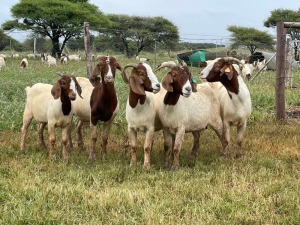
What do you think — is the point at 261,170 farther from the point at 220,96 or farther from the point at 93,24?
the point at 93,24

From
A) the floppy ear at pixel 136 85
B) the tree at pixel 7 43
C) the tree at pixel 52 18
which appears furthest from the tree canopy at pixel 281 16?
the floppy ear at pixel 136 85

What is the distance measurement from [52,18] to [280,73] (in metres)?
36.1

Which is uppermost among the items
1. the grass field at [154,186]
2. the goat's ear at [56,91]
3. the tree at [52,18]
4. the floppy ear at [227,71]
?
the tree at [52,18]

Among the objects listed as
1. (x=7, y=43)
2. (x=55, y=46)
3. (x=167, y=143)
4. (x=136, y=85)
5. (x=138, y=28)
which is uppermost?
(x=138, y=28)

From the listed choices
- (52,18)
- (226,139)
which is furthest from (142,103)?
(52,18)

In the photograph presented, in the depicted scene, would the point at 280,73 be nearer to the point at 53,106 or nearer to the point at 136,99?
the point at 136,99

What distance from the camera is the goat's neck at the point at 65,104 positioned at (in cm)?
749

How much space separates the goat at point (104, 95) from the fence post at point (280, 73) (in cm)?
485

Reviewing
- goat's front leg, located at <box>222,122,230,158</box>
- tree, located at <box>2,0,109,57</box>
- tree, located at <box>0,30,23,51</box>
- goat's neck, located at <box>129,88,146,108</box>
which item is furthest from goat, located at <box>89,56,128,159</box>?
tree, located at <box>0,30,23,51</box>

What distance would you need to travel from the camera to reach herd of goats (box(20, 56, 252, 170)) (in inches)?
270

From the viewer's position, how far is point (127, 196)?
17.6ft

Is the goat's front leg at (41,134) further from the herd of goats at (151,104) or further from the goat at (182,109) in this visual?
the goat at (182,109)

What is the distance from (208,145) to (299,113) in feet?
13.8

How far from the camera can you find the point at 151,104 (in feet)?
23.2
